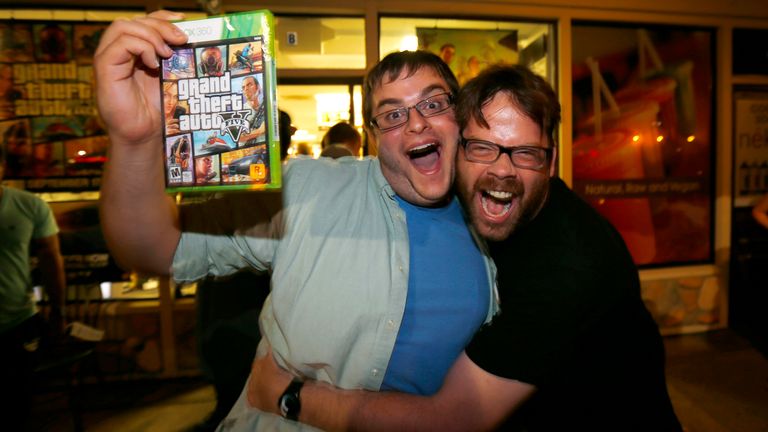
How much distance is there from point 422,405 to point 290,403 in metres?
0.42

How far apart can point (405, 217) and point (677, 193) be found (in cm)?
512

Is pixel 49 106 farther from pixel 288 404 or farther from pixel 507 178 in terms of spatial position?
pixel 507 178

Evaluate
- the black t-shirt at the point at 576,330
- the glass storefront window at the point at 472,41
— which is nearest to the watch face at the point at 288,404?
the black t-shirt at the point at 576,330

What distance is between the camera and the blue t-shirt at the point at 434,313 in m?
1.51

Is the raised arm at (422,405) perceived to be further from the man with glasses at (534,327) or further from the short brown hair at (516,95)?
the short brown hair at (516,95)

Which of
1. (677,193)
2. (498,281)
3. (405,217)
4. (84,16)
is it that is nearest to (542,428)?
(498,281)

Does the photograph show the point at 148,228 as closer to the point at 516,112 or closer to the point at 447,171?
the point at 447,171

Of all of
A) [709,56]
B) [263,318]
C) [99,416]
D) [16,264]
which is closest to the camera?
[263,318]

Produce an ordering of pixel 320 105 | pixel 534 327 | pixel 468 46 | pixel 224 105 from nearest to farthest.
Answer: pixel 224 105, pixel 534 327, pixel 320 105, pixel 468 46

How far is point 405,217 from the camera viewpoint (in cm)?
165

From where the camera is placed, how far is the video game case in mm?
1001

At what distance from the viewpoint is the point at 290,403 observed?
4.69 ft

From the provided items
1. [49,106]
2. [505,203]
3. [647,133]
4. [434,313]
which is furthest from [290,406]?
[647,133]

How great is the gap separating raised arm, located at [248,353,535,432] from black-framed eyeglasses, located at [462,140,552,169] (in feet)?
2.40
